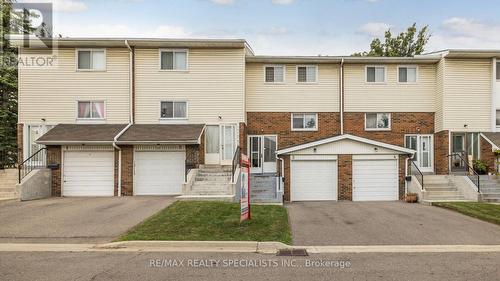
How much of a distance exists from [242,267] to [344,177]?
12754mm

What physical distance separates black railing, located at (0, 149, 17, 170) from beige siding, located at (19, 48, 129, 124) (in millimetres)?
6697

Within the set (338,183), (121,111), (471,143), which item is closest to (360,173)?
(338,183)

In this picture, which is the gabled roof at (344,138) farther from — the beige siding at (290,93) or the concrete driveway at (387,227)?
the concrete driveway at (387,227)

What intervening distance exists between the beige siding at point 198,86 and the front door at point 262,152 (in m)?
2.33

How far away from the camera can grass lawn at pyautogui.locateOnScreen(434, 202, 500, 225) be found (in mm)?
12794

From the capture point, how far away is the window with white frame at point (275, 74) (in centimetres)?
2184

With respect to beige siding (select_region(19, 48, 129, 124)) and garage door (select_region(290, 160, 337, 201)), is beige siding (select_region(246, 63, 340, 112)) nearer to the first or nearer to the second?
garage door (select_region(290, 160, 337, 201))

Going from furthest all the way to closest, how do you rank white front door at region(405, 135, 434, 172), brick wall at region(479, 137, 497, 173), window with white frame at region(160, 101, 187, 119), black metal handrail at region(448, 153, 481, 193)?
1. white front door at region(405, 135, 434, 172)
2. brick wall at region(479, 137, 497, 173)
3. window with white frame at region(160, 101, 187, 119)
4. black metal handrail at region(448, 153, 481, 193)

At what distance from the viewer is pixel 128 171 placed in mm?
18922

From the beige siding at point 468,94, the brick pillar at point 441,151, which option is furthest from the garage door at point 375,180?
the beige siding at point 468,94

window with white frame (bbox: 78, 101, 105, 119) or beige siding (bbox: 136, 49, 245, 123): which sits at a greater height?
beige siding (bbox: 136, 49, 245, 123)

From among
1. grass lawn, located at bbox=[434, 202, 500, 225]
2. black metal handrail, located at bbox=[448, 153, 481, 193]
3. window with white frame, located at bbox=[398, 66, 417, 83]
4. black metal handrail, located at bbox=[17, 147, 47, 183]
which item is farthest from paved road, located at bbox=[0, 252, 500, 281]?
window with white frame, located at bbox=[398, 66, 417, 83]

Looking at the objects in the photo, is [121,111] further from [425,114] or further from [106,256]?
[425,114]

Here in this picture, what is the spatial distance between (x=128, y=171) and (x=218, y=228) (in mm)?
9894
